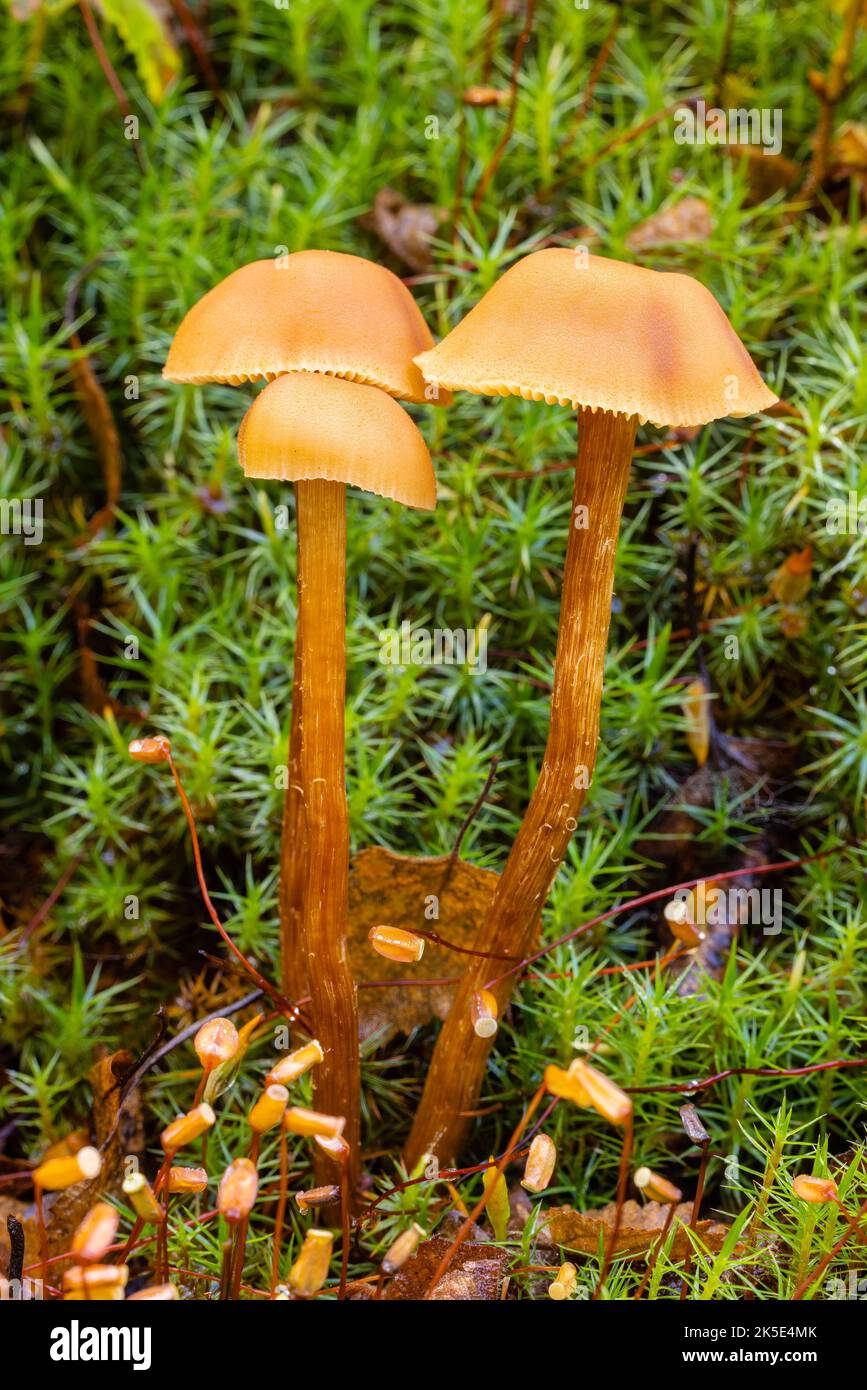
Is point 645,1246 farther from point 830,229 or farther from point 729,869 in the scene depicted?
point 830,229

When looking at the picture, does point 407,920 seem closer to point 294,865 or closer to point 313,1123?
point 294,865

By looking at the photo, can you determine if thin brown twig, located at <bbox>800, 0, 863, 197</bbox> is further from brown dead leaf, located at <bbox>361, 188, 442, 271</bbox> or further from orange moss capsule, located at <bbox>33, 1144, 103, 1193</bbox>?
orange moss capsule, located at <bbox>33, 1144, 103, 1193</bbox>

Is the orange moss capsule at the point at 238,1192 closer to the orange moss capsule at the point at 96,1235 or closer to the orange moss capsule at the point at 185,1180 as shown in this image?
the orange moss capsule at the point at 96,1235

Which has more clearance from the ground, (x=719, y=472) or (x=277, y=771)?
(x=719, y=472)

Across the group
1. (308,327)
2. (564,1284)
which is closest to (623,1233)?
(564,1284)

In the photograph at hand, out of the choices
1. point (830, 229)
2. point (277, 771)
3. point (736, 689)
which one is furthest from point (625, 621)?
point (830, 229)

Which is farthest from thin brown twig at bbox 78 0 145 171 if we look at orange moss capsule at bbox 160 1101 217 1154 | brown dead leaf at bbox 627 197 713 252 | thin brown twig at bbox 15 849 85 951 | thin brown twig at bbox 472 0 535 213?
orange moss capsule at bbox 160 1101 217 1154
